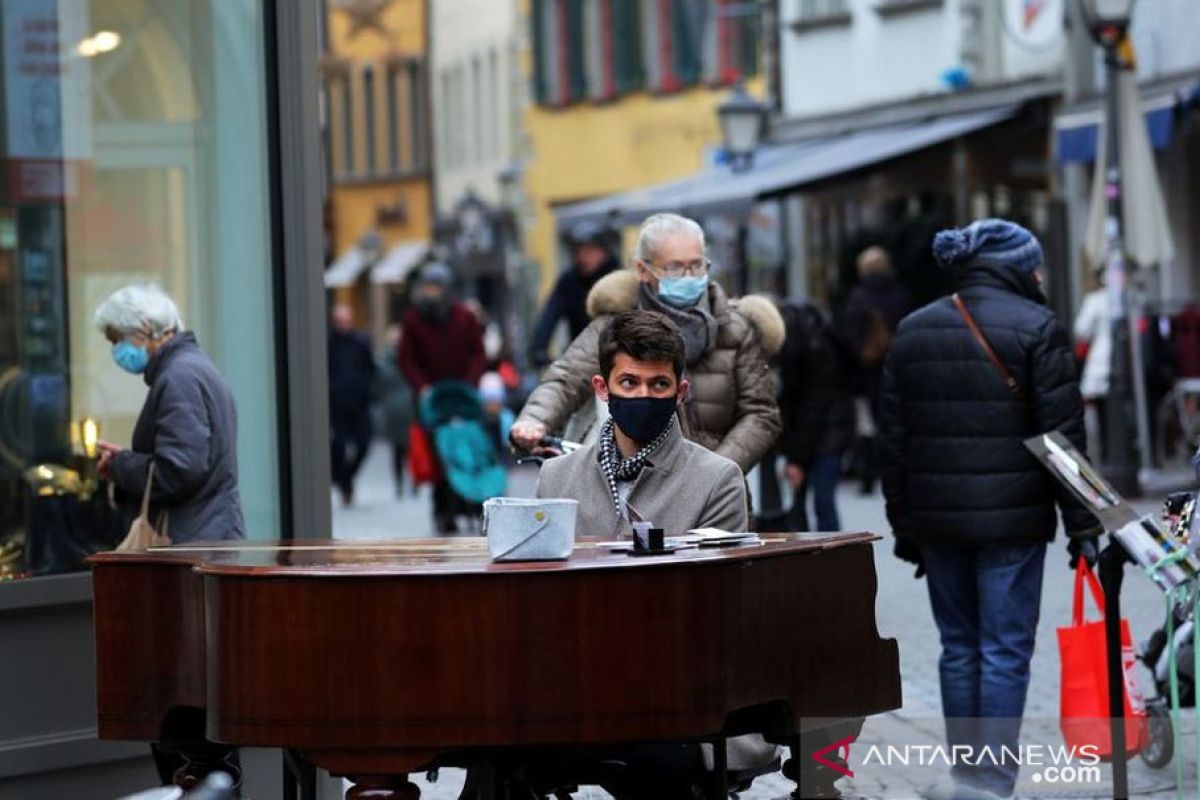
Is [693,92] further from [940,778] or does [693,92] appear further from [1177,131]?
[940,778]

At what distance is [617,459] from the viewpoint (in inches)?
269

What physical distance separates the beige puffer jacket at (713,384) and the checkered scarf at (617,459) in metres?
1.91

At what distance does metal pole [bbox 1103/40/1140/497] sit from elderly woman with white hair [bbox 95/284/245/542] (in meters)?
12.4

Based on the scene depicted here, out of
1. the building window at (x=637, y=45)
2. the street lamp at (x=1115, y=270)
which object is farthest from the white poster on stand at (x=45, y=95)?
the building window at (x=637, y=45)

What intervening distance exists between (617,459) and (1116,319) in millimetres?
14314

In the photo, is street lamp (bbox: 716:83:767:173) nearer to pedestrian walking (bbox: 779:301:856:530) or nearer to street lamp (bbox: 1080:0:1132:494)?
street lamp (bbox: 1080:0:1132:494)

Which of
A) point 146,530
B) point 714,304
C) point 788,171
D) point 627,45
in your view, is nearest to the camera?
point 146,530

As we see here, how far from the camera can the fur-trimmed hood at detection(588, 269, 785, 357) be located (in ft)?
29.6

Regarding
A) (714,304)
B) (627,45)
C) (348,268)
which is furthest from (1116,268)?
(348,268)

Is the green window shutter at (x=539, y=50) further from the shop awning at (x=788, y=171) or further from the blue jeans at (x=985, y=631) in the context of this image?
the blue jeans at (x=985, y=631)

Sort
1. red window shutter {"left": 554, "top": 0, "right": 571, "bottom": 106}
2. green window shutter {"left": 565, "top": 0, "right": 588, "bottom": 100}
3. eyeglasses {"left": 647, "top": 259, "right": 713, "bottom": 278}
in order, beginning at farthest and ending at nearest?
red window shutter {"left": 554, "top": 0, "right": 571, "bottom": 106} < green window shutter {"left": 565, "top": 0, "right": 588, "bottom": 100} < eyeglasses {"left": 647, "top": 259, "right": 713, "bottom": 278}

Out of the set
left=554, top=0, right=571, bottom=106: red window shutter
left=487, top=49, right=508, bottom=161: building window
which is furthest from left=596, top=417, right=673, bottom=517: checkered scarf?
left=487, top=49, right=508, bottom=161: building window

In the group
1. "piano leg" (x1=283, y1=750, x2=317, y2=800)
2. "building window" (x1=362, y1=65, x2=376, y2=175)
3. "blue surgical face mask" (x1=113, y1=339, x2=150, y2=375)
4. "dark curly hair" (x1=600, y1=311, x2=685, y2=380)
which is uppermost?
"building window" (x1=362, y1=65, x2=376, y2=175)

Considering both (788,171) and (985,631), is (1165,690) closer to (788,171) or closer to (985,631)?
(985,631)
